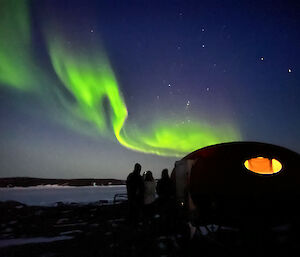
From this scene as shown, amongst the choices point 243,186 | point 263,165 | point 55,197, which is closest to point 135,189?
point 243,186

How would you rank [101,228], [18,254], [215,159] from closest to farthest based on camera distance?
[18,254] < [215,159] < [101,228]

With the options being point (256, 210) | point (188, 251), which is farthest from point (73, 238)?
point (256, 210)

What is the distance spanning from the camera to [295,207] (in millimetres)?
5832

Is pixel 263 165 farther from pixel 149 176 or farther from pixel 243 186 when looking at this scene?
pixel 149 176

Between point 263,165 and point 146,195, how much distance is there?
364 centimetres

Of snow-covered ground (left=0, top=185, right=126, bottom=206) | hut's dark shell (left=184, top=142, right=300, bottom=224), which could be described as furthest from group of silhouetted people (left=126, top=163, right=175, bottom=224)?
snow-covered ground (left=0, top=185, right=126, bottom=206)

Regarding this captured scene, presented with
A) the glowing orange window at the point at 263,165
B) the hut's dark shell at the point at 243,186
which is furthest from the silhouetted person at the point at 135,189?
the glowing orange window at the point at 263,165

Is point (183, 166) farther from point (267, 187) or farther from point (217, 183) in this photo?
point (267, 187)

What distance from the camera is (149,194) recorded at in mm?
8266

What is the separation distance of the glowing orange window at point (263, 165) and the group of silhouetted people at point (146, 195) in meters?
2.95

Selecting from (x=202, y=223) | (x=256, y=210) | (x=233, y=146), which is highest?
(x=233, y=146)

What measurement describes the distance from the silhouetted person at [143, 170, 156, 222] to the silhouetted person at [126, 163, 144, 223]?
0.19m

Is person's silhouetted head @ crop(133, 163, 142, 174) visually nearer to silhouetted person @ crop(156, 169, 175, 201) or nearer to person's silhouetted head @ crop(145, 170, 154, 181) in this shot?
person's silhouetted head @ crop(145, 170, 154, 181)

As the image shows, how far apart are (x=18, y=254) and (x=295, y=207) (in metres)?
6.32
